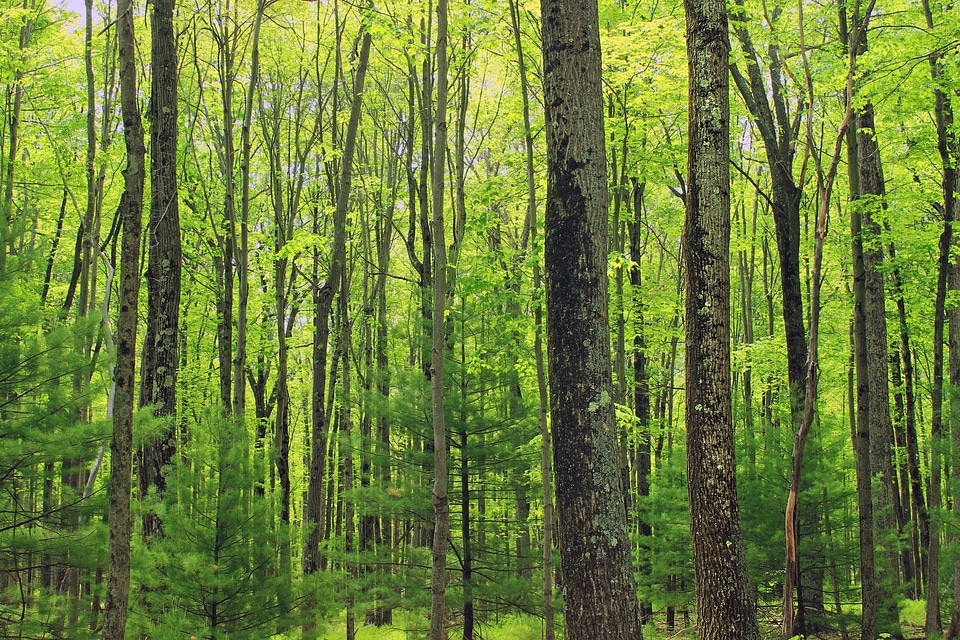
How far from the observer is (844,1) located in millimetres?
8508

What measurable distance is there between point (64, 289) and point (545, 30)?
15.1m

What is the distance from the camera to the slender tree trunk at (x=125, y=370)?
188 inches

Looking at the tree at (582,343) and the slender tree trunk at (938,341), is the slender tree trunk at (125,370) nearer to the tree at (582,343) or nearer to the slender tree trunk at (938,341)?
the tree at (582,343)

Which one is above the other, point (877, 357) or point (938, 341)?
point (938, 341)

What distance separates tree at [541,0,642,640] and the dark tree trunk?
189 inches

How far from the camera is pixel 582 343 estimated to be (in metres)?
4.47

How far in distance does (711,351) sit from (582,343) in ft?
2.94

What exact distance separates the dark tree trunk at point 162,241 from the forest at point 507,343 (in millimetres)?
40

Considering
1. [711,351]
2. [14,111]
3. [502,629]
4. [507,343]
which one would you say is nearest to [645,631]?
[502,629]

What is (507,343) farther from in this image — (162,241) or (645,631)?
(645,631)

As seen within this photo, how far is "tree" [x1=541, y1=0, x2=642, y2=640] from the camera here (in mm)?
4234

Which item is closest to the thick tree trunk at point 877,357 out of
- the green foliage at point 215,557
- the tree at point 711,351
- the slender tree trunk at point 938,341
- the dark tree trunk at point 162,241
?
the slender tree trunk at point 938,341

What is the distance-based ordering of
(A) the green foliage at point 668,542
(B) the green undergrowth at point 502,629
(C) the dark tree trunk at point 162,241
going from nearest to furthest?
(C) the dark tree trunk at point 162,241 → (B) the green undergrowth at point 502,629 → (A) the green foliage at point 668,542

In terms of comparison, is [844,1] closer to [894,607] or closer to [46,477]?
[894,607]
